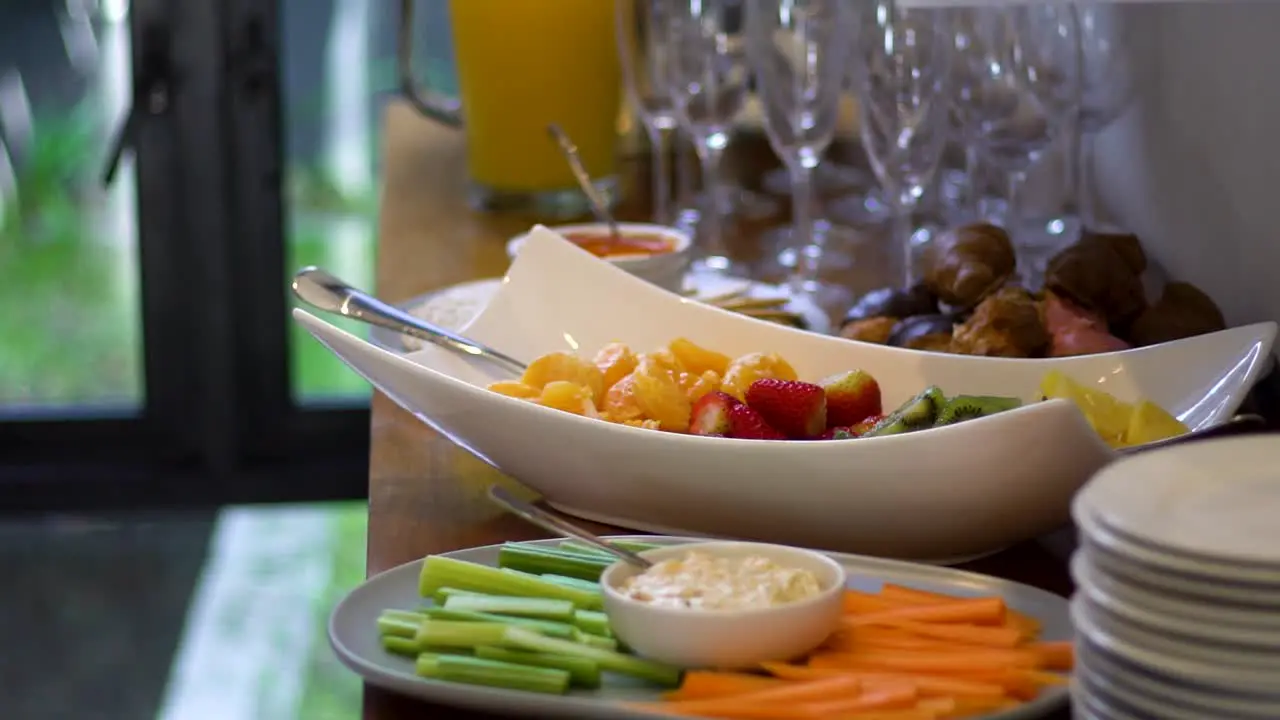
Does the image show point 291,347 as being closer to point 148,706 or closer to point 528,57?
point 148,706

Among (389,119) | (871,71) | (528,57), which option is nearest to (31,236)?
(389,119)

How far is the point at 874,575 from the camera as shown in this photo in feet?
2.59

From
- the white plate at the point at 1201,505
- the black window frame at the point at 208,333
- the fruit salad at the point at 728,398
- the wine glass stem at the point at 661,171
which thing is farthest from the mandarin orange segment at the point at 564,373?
the black window frame at the point at 208,333

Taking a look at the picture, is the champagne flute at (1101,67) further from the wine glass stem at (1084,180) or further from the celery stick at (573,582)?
the celery stick at (573,582)

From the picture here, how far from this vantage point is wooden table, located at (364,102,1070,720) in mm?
888

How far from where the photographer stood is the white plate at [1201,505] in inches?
20.2

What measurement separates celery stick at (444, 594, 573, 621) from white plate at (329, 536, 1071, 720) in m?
0.04

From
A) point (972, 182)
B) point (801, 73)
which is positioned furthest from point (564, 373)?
point (972, 182)

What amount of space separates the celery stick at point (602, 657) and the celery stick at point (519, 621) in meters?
0.02

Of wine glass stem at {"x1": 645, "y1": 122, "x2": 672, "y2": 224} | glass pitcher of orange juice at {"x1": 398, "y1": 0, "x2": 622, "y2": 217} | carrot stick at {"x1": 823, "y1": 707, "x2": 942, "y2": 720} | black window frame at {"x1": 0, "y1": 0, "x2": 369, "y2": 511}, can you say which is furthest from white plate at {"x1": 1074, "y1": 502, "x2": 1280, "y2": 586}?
black window frame at {"x1": 0, "y1": 0, "x2": 369, "y2": 511}

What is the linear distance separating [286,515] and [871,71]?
89.8 inches

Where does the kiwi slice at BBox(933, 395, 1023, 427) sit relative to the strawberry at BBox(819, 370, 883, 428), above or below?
above

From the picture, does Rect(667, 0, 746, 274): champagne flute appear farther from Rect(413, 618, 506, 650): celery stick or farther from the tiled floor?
the tiled floor

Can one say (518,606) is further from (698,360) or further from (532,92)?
(532,92)
